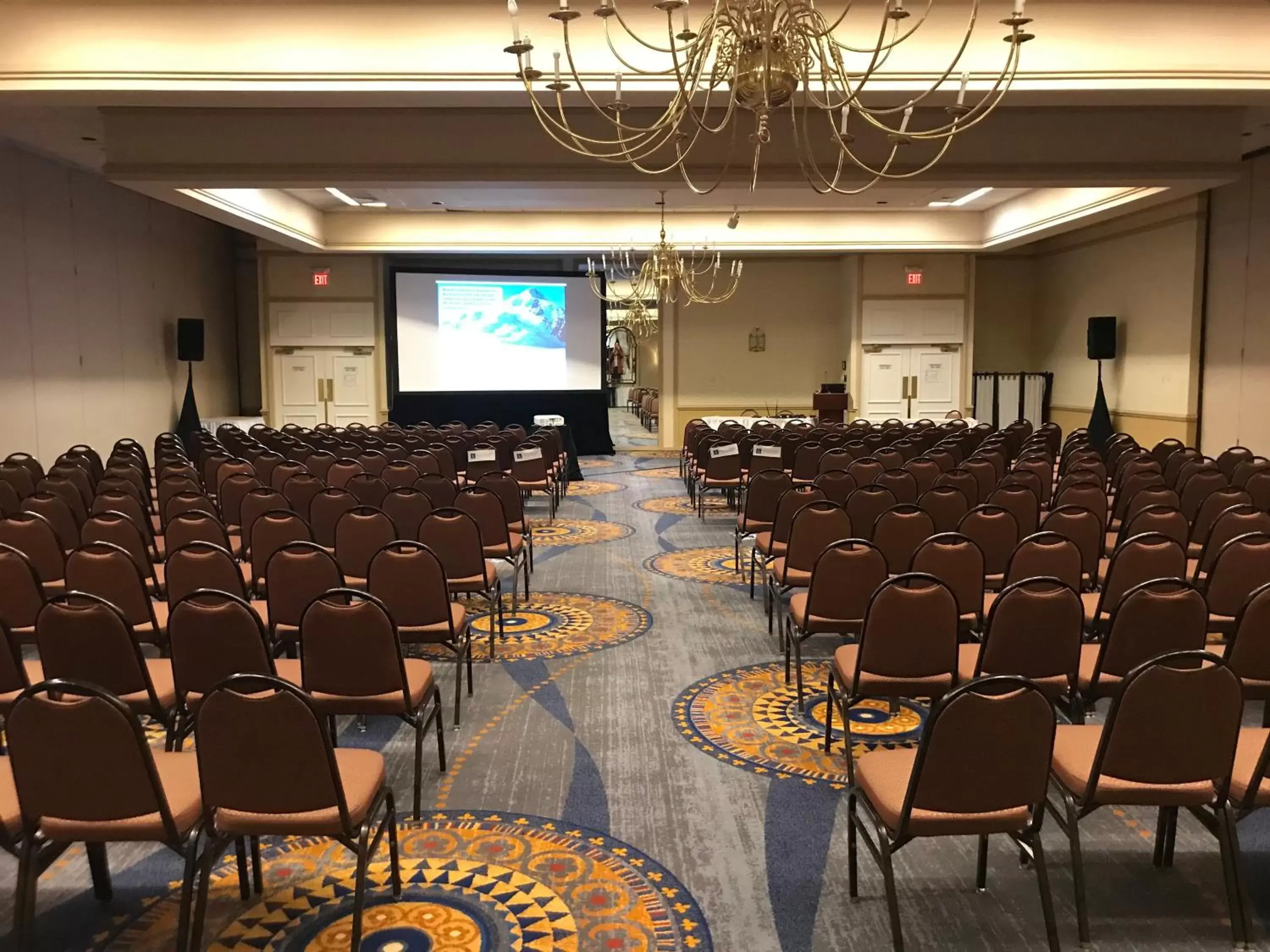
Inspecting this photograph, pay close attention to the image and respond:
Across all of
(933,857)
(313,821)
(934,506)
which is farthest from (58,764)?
(934,506)

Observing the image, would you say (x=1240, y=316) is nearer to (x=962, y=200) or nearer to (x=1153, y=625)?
(x=962, y=200)

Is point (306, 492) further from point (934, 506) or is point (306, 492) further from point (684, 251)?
point (684, 251)

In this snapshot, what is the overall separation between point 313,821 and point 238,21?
691 cm

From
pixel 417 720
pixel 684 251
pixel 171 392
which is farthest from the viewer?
pixel 684 251

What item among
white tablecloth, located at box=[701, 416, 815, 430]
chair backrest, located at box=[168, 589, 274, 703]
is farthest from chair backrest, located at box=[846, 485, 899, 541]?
white tablecloth, located at box=[701, 416, 815, 430]

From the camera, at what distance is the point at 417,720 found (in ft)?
11.7

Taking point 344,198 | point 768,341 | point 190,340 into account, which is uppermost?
point 344,198

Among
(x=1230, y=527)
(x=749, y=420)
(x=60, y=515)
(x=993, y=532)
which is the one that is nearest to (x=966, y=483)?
(x=993, y=532)

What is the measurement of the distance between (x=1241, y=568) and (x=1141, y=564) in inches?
18.7

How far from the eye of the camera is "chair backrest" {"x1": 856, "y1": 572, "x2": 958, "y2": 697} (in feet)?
11.9

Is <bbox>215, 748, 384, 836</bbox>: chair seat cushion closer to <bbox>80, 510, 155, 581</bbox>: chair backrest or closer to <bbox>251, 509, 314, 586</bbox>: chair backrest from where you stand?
<bbox>251, 509, 314, 586</bbox>: chair backrest

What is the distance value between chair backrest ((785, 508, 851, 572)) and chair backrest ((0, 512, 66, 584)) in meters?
4.11

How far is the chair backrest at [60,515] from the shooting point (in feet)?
19.1

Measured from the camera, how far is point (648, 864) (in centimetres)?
325
